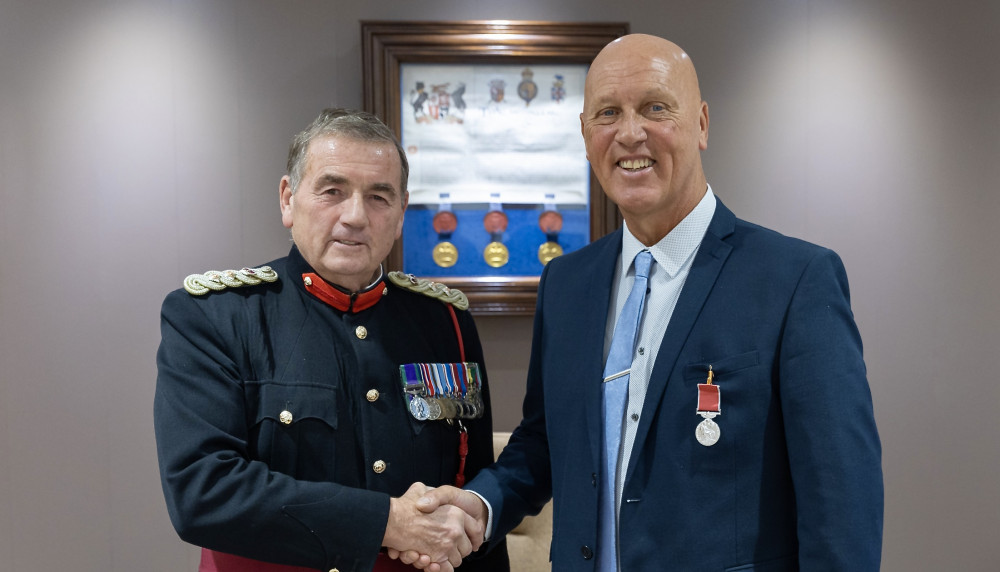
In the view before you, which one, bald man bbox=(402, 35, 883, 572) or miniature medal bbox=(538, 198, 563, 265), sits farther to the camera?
miniature medal bbox=(538, 198, 563, 265)

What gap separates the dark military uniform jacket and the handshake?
0.05 meters

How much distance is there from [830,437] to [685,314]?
317 millimetres

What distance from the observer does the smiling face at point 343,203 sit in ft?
5.56

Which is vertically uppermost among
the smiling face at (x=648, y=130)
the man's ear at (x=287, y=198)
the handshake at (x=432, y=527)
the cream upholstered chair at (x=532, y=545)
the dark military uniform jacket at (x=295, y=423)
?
the smiling face at (x=648, y=130)

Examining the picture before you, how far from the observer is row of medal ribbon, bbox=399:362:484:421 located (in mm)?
1744

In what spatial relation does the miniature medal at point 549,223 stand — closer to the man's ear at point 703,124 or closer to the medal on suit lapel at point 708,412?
the man's ear at point 703,124

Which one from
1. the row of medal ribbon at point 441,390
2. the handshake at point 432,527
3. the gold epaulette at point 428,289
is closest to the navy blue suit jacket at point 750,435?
the handshake at point 432,527

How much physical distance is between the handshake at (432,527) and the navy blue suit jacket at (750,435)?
0.24 meters

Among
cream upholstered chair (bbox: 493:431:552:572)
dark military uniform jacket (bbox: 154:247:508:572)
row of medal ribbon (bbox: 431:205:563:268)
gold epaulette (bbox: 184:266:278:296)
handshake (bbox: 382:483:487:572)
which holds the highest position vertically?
row of medal ribbon (bbox: 431:205:563:268)

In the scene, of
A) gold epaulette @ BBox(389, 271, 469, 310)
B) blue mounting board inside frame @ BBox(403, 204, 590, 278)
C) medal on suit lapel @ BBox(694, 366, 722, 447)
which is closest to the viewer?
medal on suit lapel @ BBox(694, 366, 722, 447)

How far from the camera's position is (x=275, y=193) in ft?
8.86

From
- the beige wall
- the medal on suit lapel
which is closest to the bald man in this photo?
the medal on suit lapel

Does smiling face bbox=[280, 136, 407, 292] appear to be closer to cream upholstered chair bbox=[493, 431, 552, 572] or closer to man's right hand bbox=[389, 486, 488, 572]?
man's right hand bbox=[389, 486, 488, 572]

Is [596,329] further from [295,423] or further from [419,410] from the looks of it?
[295,423]
